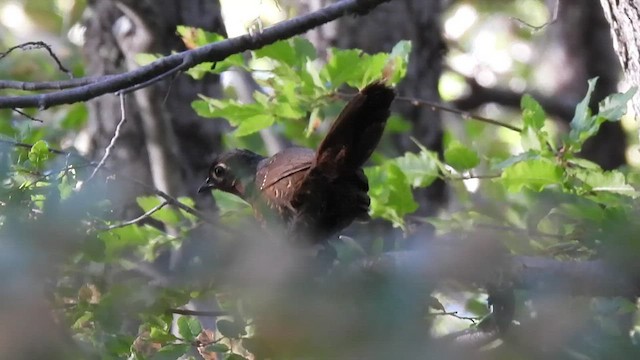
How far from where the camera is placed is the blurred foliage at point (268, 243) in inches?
23.8

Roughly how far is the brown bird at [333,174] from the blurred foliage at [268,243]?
0.11 meters

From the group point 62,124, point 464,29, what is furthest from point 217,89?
point 464,29

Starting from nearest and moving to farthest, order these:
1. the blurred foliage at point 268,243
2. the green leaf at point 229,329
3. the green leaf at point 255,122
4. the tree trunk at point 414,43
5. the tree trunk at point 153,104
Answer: the blurred foliage at point 268,243 → the green leaf at point 229,329 → the green leaf at point 255,122 → the tree trunk at point 153,104 → the tree trunk at point 414,43

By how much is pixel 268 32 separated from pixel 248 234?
1226 millimetres

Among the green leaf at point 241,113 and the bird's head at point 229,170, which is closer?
the green leaf at point 241,113

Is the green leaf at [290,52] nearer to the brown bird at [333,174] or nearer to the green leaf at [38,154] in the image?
the brown bird at [333,174]

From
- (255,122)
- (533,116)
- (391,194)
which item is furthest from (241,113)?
(533,116)

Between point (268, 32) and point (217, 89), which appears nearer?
point (268, 32)

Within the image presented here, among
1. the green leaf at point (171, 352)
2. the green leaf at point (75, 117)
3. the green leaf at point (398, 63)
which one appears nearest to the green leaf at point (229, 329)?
the green leaf at point (171, 352)

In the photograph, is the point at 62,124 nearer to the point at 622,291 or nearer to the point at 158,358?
the point at 158,358

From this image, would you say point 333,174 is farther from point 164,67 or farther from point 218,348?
point 218,348

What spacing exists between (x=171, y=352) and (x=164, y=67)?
1.91ft

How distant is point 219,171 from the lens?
2539 mm

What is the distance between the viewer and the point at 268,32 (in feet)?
6.05
